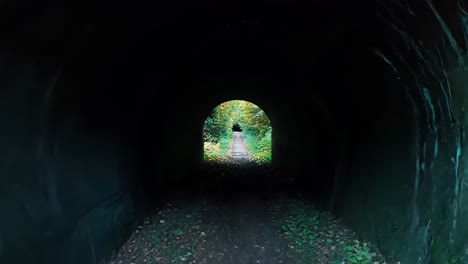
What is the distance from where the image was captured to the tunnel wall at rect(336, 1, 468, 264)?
2924mm

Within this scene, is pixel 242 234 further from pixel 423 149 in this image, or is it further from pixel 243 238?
pixel 423 149

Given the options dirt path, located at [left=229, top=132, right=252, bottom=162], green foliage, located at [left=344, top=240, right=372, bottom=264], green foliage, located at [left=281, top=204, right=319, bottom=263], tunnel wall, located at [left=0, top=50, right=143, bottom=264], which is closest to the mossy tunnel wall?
tunnel wall, located at [left=0, top=50, right=143, bottom=264]

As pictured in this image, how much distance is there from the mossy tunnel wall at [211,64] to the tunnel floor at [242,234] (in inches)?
13.7

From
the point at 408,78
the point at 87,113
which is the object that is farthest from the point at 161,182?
the point at 408,78

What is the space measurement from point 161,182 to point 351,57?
17.6ft

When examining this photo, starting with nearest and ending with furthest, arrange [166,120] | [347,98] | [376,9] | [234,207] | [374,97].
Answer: [376,9], [374,97], [347,98], [234,207], [166,120]

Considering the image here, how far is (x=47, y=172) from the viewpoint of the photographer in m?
3.30

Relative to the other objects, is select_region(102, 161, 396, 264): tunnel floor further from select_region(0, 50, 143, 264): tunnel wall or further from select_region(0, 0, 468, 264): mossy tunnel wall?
select_region(0, 50, 143, 264): tunnel wall

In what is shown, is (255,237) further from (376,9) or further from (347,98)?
(376,9)

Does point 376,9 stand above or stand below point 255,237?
above

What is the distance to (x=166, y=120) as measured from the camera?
27.6 ft

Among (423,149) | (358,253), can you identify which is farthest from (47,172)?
(358,253)

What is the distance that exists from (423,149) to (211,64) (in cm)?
528

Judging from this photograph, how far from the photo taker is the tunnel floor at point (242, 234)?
16.3 ft
